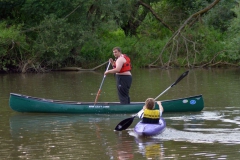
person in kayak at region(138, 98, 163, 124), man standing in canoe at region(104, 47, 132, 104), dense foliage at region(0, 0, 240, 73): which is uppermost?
dense foliage at region(0, 0, 240, 73)

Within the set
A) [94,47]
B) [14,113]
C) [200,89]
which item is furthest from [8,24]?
[14,113]

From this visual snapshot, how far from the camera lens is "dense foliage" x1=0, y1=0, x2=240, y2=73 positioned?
98.6 feet

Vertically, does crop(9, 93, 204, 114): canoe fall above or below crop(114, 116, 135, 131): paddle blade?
above

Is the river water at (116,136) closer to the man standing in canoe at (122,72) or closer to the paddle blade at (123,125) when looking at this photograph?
the paddle blade at (123,125)

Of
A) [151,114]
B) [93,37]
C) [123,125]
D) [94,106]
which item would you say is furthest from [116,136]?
[93,37]

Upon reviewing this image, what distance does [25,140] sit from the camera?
10.6 metres

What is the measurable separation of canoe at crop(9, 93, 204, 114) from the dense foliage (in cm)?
1530

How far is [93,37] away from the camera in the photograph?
31.5 meters

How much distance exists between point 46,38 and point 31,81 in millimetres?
6234

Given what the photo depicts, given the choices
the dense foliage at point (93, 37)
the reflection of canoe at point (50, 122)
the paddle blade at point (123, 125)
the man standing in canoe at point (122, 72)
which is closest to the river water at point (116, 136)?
the reflection of canoe at point (50, 122)

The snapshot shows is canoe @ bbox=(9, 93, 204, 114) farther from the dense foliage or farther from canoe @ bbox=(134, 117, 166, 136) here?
the dense foliage

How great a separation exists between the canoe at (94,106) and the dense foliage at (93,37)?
15297mm

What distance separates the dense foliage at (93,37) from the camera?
30.0 meters

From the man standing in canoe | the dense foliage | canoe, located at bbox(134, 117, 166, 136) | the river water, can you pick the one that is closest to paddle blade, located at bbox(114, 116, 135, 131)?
the river water
